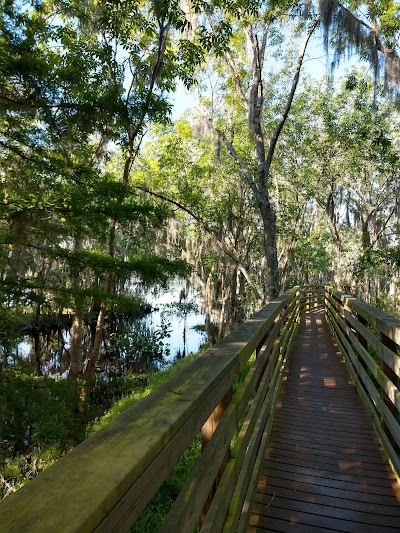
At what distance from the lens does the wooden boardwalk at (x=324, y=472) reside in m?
2.64

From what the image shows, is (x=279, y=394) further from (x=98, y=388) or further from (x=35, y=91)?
(x=98, y=388)

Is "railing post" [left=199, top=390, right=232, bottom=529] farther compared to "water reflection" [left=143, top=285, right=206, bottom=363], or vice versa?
"water reflection" [left=143, top=285, right=206, bottom=363]

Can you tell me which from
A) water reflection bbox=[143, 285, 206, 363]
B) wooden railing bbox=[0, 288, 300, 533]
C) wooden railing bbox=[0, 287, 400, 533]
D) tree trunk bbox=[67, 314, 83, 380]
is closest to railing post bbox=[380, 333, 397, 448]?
wooden railing bbox=[0, 287, 400, 533]

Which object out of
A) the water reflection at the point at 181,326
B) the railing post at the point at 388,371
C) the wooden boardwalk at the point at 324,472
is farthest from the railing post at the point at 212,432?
the water reflection at the point at 181,326

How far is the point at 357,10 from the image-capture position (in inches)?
397

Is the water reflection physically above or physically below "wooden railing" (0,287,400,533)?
below

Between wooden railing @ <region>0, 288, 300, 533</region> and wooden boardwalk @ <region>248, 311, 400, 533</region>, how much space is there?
803mm

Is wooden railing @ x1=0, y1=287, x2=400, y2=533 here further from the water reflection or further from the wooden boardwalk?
the water reflection

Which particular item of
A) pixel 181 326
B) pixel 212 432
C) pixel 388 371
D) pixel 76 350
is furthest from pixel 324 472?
pixel 181 326

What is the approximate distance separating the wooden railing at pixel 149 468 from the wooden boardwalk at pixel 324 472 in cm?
80

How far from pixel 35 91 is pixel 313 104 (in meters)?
14.3

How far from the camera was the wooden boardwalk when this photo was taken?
2.64m

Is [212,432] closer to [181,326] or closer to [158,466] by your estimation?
[158,466]

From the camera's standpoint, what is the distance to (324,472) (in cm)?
327
